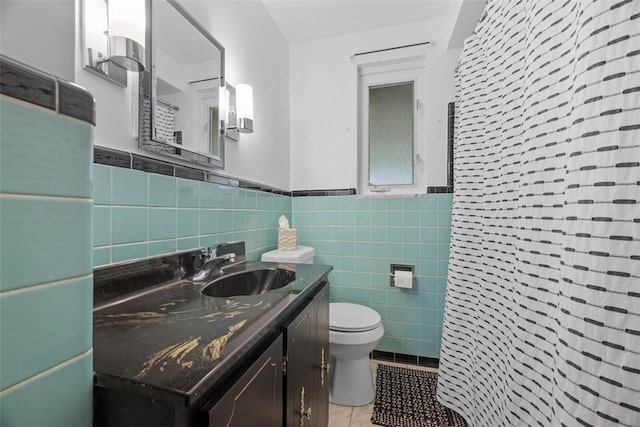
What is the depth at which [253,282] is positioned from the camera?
1.26m

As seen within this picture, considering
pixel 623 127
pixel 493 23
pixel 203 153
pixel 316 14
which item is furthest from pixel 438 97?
pixel 203 153

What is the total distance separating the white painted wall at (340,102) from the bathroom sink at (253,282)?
41.9 inches

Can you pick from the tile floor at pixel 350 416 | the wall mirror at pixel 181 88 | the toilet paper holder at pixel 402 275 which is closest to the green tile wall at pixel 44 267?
the wall mirror at pixel 181 88

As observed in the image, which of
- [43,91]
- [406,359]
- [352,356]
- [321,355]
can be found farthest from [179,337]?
[406,359]

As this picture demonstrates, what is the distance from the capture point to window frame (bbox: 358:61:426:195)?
2084 millimetres

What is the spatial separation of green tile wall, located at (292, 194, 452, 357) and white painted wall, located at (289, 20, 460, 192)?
0.20m

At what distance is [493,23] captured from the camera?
1218mm

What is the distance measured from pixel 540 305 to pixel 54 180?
45.5 inches

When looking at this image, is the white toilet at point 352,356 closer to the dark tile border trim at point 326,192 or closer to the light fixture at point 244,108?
the dark tile border trim at point 326,192

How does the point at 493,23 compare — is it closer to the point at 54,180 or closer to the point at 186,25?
the point at 186,25

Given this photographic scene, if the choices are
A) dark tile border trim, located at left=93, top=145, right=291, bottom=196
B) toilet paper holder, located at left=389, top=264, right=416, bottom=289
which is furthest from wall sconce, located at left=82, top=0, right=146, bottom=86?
toilet paper holder, located at left=389, top=264, right=416, bottom=289

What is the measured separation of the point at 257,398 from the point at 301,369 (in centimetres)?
32

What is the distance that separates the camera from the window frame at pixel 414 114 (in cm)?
208

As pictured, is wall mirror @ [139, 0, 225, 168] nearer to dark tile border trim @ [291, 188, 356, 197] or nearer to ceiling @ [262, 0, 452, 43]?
ceiling @ [262, 0, 452, 43]
